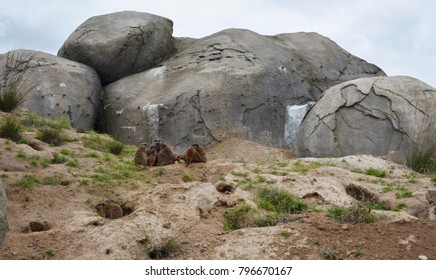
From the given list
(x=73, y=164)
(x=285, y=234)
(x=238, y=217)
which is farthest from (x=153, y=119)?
(x=285, y=234)

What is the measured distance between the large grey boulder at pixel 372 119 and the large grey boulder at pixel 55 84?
738 centimetres

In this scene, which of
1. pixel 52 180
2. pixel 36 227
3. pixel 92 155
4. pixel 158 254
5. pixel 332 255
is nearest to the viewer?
pixel 332 255

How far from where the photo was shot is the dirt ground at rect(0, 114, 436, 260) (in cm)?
841

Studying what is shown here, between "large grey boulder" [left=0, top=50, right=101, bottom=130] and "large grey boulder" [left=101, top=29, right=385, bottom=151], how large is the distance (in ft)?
3.05

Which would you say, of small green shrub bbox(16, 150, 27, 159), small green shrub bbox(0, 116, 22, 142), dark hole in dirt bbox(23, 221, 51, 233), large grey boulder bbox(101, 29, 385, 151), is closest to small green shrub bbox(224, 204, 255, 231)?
dark hole in dirt bbox(23, 221, 51, 233)

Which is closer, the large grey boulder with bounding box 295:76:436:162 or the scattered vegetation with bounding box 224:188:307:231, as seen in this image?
the scattered vegetation with bounding box 224:188:307:231

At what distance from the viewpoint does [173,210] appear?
Answer: 9852 millimetres

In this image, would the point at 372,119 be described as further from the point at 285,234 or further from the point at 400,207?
the point at 285,234

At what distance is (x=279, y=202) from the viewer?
35.1 feet

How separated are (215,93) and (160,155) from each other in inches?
293

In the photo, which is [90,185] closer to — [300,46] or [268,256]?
[268,256]

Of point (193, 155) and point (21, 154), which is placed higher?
point (193, 155)

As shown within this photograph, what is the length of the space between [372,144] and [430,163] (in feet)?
10.9

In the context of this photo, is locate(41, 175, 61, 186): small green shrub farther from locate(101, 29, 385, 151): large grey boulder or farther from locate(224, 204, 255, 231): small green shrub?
locate(101, 29, 385, 151): large grey boulder
